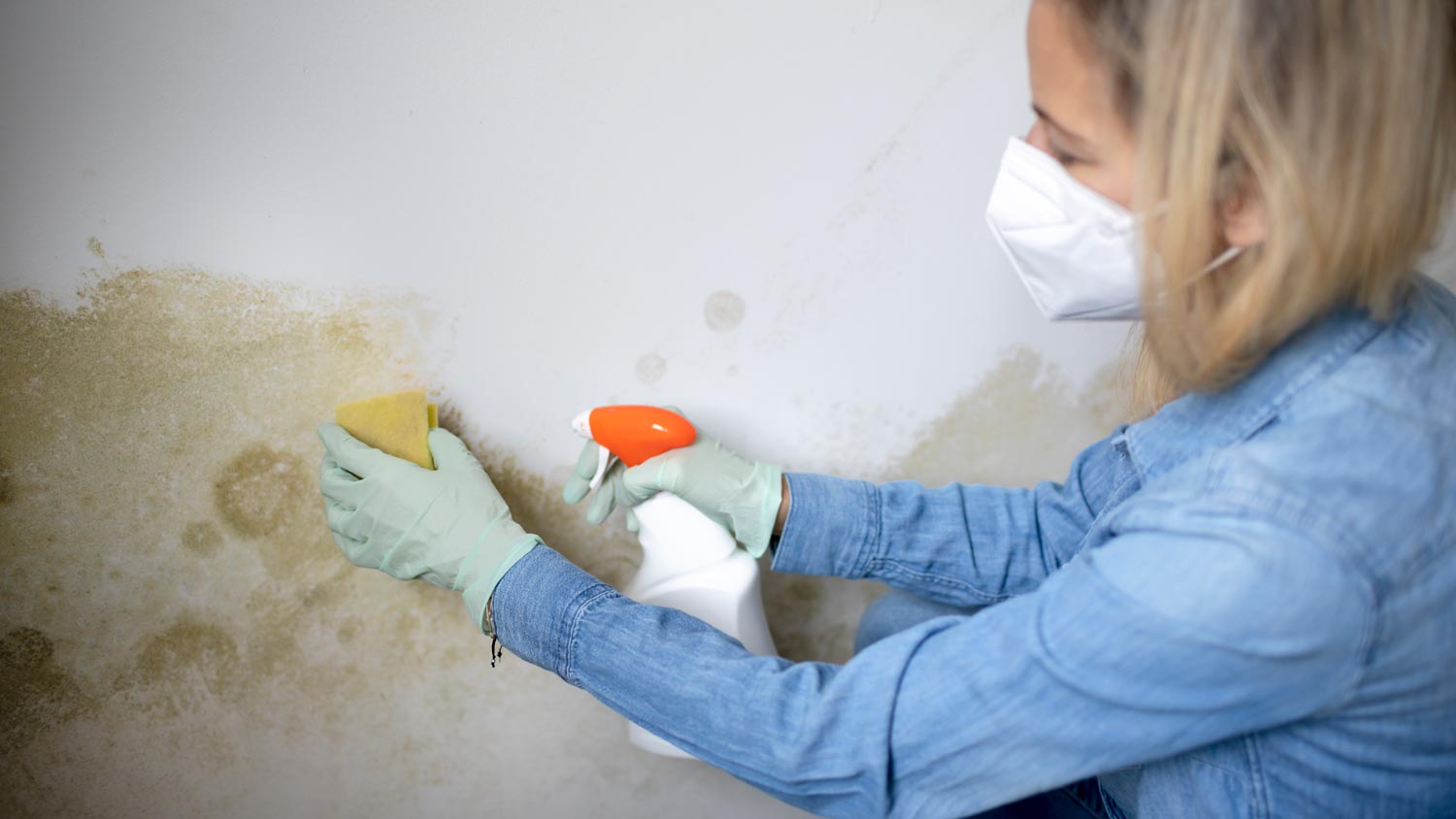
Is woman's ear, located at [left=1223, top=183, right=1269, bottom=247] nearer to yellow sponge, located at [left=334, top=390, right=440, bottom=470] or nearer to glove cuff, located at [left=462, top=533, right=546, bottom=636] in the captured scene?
glove cuff, located at [left=462, top=533, right=546, bottom=636]

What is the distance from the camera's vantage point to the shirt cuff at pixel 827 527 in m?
1.07

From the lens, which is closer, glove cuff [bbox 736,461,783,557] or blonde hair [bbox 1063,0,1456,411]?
blonde hair [bbox 1063,0,1456,411]

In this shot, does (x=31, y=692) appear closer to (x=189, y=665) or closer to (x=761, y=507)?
(x=189, y=665)

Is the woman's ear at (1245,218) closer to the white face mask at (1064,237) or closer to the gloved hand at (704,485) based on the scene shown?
the white face mask at (1064,237)

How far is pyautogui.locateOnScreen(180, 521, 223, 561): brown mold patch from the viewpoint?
3.37ft

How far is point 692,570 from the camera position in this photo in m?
1.08

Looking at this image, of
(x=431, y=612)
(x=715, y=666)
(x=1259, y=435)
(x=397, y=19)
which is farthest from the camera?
(x=431, y=612)

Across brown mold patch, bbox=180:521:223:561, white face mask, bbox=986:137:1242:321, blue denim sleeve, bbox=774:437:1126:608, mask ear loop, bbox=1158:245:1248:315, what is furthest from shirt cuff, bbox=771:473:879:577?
brown mold patch, bbox=180:521:223:561

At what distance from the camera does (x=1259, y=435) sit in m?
0.69

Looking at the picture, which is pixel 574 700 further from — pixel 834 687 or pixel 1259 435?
pixel 1259 435

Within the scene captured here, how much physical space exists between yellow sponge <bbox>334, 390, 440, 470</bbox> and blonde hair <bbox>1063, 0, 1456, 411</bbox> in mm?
725

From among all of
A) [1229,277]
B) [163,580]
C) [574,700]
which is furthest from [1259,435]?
[163,580]

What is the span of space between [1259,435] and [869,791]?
1.32 feet

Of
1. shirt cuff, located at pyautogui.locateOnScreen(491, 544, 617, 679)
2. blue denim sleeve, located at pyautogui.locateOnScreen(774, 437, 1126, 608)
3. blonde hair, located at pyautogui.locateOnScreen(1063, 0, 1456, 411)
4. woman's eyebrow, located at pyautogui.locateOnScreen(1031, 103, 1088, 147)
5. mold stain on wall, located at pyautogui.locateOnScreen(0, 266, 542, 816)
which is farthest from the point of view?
blue denim sleeve, located at pyautogui.locateOnScreen(774, 437, 1126, 608)
